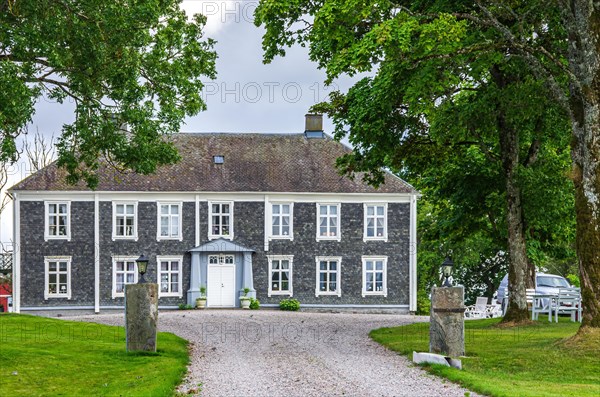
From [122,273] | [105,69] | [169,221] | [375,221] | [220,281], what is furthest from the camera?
[375,221]

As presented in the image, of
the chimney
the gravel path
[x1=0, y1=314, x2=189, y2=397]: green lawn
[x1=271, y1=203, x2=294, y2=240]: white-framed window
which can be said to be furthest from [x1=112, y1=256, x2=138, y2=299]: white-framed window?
[x1=0, y1=314, x2=189, y2=397]: green lawn

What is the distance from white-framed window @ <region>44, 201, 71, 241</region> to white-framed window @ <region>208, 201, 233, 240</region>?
678cm

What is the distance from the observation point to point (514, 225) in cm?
2759

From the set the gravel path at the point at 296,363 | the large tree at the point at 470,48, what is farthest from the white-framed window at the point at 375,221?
the large tree at the point at 470,48

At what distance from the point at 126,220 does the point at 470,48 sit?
88.4ft

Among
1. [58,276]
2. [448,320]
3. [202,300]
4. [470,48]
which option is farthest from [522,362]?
[58,276]

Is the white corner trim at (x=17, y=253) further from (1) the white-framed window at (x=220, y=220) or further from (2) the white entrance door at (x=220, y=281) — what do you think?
(1) the white-framed window at (x=220, y=220)

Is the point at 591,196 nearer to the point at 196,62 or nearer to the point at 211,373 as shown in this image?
the point at 211,373

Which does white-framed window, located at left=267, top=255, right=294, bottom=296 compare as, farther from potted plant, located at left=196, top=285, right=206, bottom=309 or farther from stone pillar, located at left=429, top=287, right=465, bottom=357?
stone pillar, located at left=429, top=287, right=465, bottom=357

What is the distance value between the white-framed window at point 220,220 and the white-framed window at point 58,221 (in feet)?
22.2

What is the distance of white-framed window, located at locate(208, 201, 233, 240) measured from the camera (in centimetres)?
4478

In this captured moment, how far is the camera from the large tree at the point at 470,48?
→ 19.7 m

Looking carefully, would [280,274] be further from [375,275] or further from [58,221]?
[58,221]

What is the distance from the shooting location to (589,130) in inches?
774
